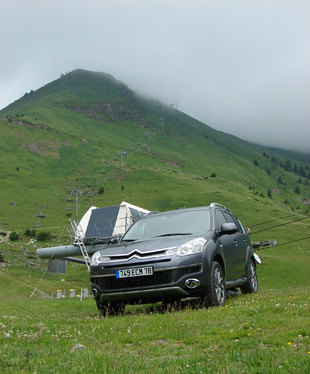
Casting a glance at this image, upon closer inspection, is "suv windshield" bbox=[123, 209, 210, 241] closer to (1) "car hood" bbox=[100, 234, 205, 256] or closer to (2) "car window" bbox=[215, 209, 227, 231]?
(2) "car window" bbox=[215, 209, 227, 231]

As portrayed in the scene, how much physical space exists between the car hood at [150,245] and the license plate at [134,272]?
1.24ft

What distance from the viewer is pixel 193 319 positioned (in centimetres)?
747

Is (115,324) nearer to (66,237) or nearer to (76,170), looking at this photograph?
(66,237)

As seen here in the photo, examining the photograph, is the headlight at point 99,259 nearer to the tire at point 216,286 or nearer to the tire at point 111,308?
the tire at point 111,308

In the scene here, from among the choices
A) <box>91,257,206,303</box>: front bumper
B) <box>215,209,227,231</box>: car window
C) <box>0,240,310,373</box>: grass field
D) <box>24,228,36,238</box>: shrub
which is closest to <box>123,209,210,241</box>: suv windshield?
<box>215,209,227,231</box>: car window

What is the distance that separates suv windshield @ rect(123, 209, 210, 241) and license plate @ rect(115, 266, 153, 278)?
56.8 inches

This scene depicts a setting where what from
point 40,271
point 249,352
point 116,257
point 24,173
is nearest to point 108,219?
point 40,271

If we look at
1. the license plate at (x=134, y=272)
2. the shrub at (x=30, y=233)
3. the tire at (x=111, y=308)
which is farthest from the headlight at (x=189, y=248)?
the shrub at (x=30, y=233)

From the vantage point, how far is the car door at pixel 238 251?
11.5 m

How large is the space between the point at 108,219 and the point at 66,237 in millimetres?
49049

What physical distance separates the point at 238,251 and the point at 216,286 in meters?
2.43

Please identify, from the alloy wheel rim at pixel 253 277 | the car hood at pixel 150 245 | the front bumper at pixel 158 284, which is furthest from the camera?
the alloy wheel rim at pixel 253 277

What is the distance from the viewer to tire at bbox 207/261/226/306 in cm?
924

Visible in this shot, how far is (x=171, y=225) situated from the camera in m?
10.8
